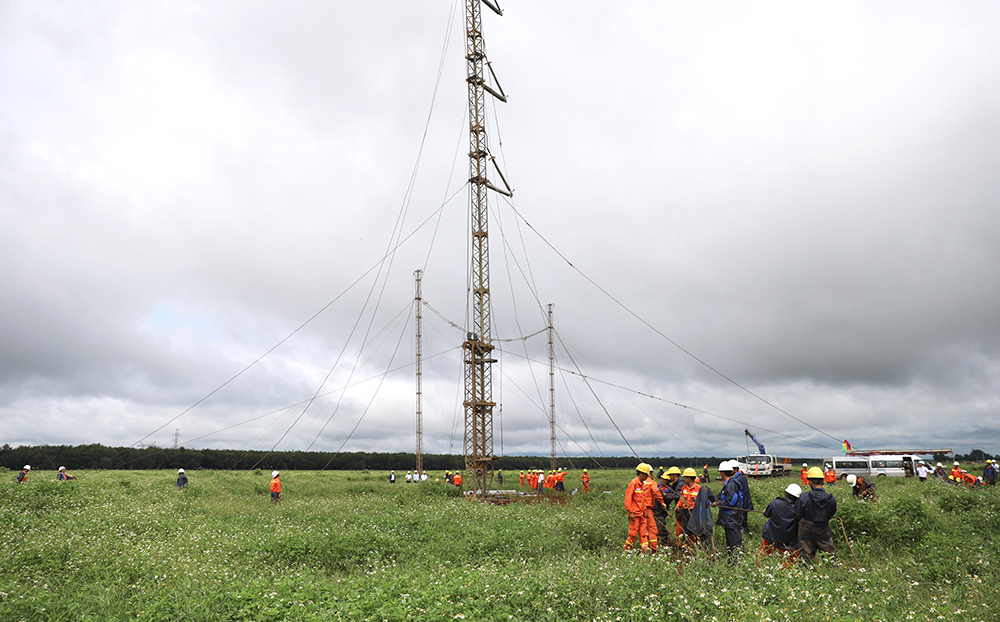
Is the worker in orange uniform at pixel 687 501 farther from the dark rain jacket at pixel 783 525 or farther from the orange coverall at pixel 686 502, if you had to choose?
the dark rain jacket at pixel 783 525

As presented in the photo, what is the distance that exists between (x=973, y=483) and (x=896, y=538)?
25.8m

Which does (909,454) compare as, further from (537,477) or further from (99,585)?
(99,585)

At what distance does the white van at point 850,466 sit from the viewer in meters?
45.0

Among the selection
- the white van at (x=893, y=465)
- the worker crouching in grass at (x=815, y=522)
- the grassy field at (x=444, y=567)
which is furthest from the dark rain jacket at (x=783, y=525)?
the white van at (x=893, y=465)

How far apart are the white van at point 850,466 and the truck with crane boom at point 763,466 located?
5.63 metres

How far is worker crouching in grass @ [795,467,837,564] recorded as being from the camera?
11.4 meters

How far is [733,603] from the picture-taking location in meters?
7.82

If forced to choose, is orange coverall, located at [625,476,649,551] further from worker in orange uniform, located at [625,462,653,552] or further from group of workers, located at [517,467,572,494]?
group of workers, located at [517,467,572,494]

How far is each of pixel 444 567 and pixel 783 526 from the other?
7.37 m

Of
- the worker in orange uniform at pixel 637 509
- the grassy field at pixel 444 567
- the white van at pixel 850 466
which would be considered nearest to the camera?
the grassy field at pixel 444 567

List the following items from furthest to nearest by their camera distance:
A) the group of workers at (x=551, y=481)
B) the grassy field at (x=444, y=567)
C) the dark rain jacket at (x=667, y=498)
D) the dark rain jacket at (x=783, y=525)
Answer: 1. the group of workers at (x=551, y=481)
2. the dark rain jacket at (x=667, y=498)
3. the dark rain jacket at (x=783, y=525)
4. the grassy field at (x=444, y=567)

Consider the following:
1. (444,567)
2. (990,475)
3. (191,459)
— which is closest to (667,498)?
(444,567)

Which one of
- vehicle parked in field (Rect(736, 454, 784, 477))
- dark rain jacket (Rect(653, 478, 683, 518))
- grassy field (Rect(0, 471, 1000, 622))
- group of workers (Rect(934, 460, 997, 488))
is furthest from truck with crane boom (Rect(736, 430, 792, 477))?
dark rain jacket (Rect(653, 478, 683, 518))

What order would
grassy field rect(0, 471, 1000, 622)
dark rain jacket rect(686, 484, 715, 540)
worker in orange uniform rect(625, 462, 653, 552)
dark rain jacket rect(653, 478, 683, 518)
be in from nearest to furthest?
grassy field rect(0, 471, 1000, 622) → dark rain jacket rect(686, 484, 715, 540) → worker in orange uniform rect(625, 462, 653, 552) → dark rain jacket rect(653, 478, 683, 518)
